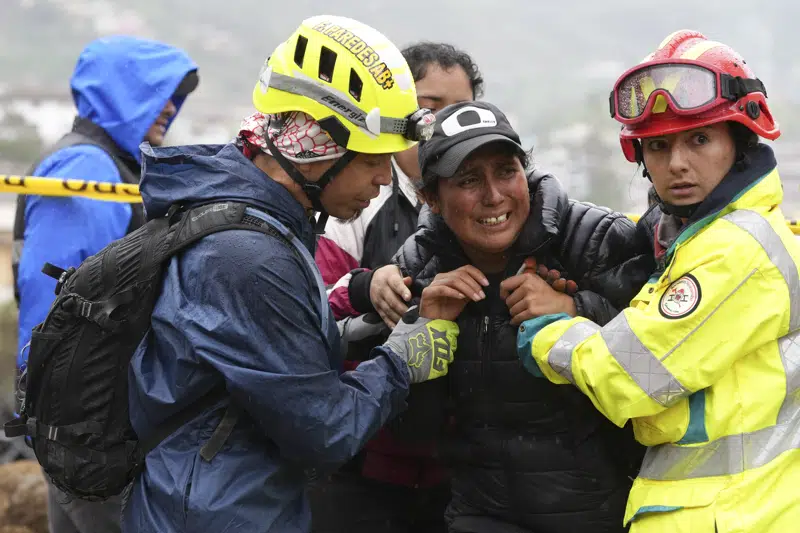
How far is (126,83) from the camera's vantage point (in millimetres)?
4852

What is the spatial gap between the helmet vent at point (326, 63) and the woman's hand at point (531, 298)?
828 mm

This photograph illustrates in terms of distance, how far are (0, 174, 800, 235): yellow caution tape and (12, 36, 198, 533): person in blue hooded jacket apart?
4 centimetres

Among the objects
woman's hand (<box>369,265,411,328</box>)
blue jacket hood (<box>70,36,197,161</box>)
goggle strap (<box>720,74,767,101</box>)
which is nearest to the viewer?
goggle strap (<box>720,74,767,101</box>)

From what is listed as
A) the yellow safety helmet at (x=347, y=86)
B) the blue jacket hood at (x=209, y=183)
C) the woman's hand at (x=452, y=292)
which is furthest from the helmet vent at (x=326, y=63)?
the woman's hand at (x=452, y=292)

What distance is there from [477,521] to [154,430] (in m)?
1.09

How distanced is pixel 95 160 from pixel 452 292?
245 centimetres

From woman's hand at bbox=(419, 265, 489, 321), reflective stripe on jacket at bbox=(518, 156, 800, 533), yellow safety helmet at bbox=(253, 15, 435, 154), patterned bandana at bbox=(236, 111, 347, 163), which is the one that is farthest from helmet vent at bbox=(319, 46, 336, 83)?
reflective stripe on jacket at bbox=(518, 156, 800, 533)

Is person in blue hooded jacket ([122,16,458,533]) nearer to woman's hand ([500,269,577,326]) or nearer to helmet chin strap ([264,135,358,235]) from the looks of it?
helmet chin strap ([264,135,358,235])

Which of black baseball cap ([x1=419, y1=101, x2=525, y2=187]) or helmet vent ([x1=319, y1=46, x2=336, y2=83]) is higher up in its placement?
helmet vent ([x1=319, y1=46, x2=336, y2=83])

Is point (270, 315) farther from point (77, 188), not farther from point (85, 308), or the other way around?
point (77, 188)

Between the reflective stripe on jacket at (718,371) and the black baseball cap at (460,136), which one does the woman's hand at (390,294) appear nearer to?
the black baseball cap at (460,136)

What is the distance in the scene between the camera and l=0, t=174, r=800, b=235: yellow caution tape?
426cm

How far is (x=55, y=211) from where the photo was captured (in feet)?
14.1

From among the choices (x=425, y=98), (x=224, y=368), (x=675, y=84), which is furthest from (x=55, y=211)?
(x=675, y=84)
